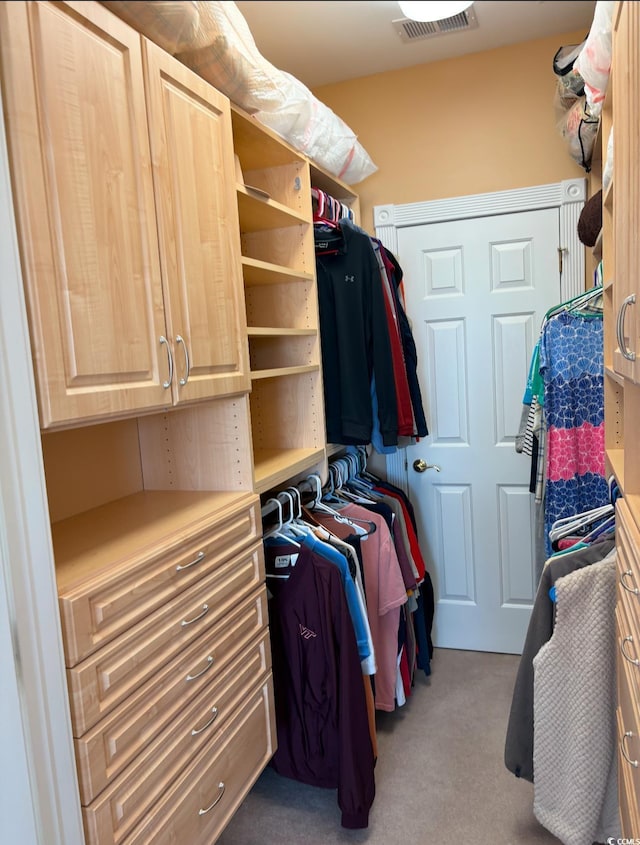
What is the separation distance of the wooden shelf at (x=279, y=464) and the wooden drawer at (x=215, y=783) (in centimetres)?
57

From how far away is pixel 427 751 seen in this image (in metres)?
2.17

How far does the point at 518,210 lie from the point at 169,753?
236 cm

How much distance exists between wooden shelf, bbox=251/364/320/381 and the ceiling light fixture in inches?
48.7

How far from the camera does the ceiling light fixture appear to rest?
1.82ft

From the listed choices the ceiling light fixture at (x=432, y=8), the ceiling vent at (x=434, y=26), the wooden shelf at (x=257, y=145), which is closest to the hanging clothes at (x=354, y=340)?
the wooden shelf at (x=257, y=145)

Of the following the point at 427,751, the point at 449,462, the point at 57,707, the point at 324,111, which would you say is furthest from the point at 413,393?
the point at 57,707

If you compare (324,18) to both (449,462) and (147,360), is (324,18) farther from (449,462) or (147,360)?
(449,462)

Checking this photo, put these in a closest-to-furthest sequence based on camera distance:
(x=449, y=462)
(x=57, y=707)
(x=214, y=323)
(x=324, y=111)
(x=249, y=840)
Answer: (x=57, y=707), (x=214, y=323), (x=249, y=840), (x=324, y=111), (x=449, y=462)

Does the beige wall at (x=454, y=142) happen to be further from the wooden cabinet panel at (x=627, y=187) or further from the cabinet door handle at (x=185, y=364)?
the cabinet door handle at (x=185, y=364)

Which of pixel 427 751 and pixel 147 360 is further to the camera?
pixel 427 751

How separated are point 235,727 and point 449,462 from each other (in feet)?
5.34

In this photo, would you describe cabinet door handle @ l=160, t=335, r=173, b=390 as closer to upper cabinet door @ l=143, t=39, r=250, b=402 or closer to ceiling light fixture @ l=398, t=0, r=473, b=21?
upper cabinet door @ l=143, t=39, r=250, b=402

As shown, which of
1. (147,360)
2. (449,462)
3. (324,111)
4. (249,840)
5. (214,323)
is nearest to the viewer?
(147,360)

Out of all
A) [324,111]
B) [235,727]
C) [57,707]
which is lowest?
[235,727]
